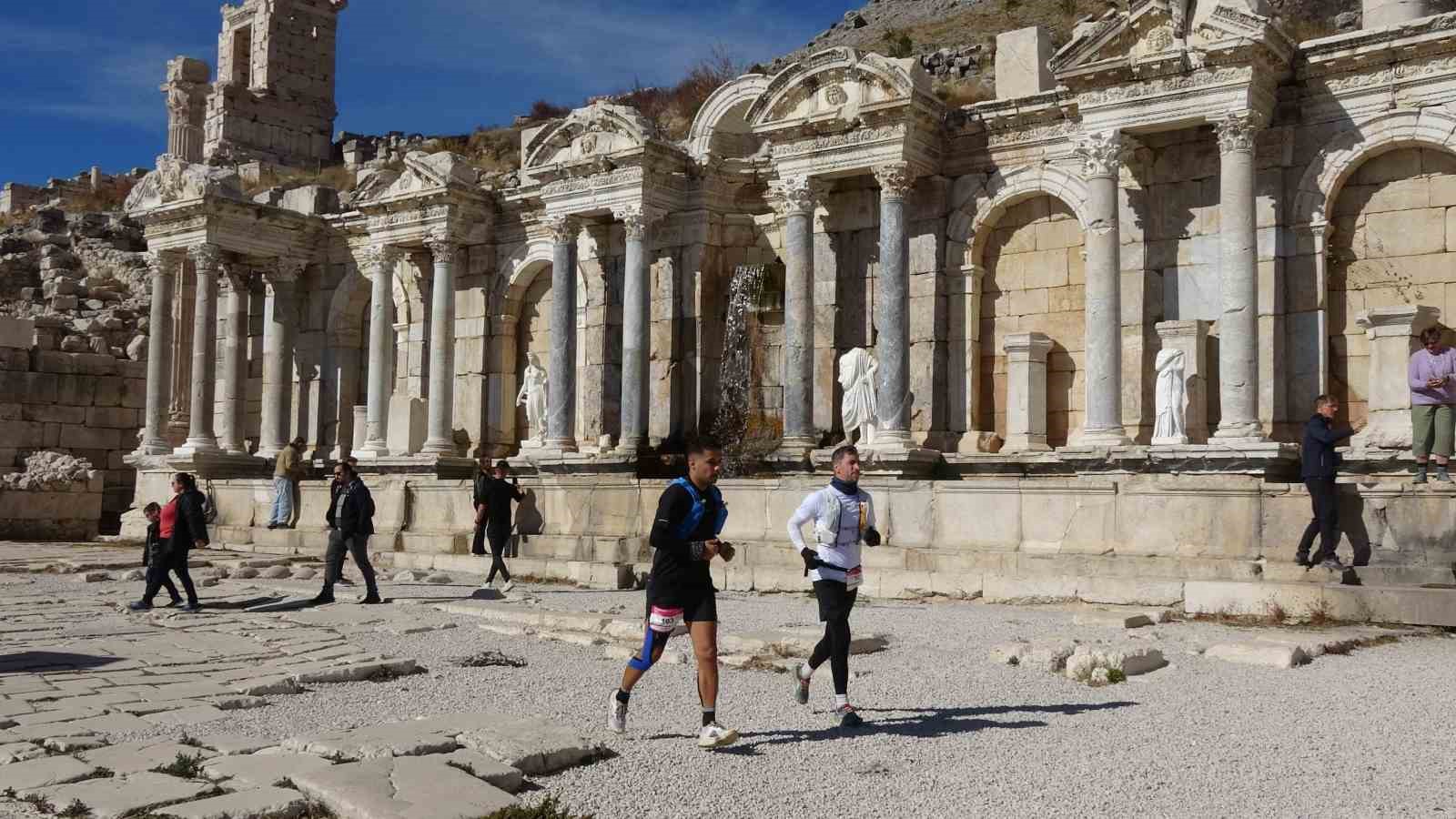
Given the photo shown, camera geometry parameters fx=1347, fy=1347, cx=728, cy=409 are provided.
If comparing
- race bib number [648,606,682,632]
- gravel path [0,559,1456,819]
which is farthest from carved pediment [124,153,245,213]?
race bib number [648,606,682,632]

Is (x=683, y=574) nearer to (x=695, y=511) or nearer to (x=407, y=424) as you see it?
(x=695, y=511)

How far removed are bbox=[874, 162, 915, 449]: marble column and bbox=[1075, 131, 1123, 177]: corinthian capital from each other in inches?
99.2

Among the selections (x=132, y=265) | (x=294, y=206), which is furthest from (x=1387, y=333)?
(x=132, y=265)

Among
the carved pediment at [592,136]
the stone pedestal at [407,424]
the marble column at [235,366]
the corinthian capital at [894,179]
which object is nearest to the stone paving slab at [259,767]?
the corinthian capital at [894,179]

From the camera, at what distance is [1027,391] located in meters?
17.7

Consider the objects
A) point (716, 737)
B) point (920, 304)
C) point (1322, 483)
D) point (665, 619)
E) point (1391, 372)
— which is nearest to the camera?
point (716, 737)

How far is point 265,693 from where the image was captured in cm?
829

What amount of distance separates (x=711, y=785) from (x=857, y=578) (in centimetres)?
189

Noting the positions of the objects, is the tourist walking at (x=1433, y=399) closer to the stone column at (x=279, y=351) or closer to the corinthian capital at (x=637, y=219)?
the corinthian capital at (x=637, y=219)

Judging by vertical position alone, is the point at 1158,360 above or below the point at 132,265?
below

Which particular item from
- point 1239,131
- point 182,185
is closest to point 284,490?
point 182,185

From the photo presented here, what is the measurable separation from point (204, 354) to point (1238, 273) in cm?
1876

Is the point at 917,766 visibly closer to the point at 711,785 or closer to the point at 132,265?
the point at 711,785

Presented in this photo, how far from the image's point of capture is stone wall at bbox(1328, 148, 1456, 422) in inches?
599
